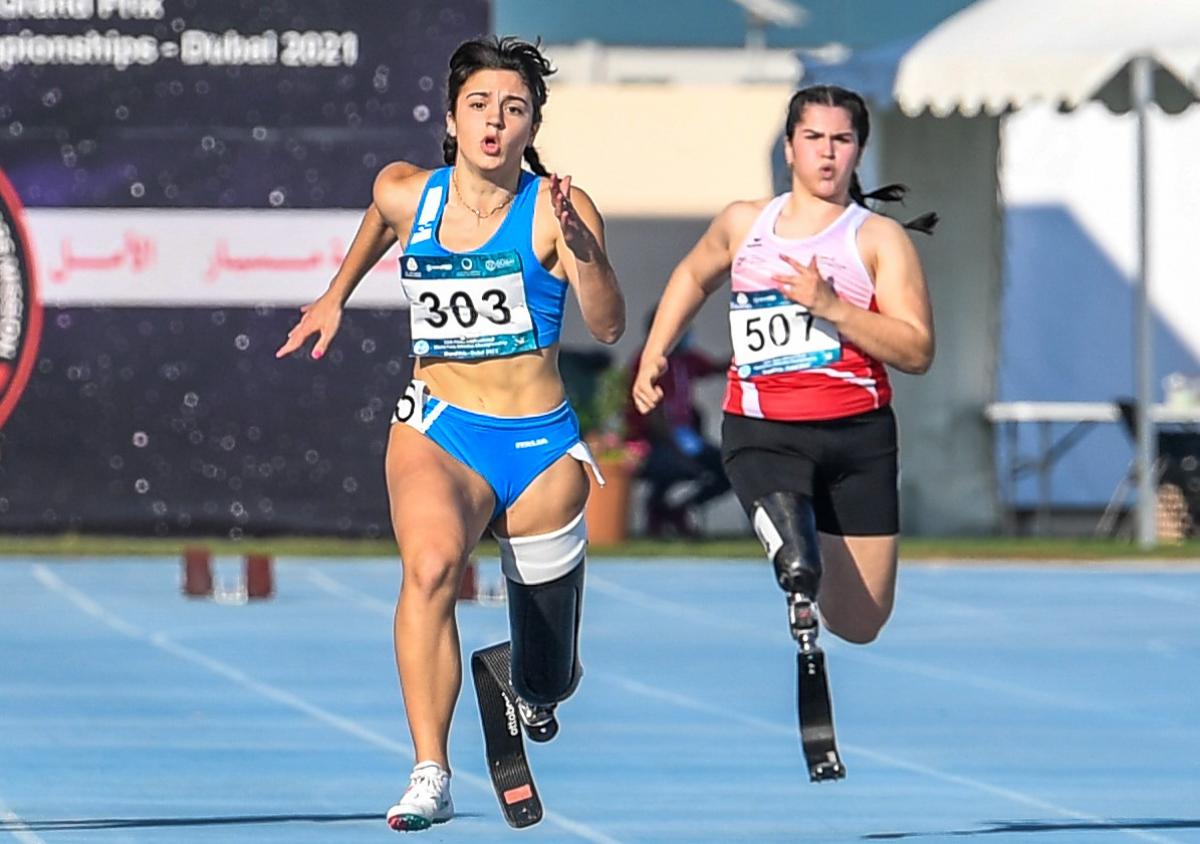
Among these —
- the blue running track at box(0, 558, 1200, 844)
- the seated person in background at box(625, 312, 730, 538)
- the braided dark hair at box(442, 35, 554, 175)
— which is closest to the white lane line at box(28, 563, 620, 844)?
the blue running track at box(0, 558, 1200, 844)

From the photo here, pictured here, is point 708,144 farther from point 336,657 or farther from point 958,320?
point 336,657

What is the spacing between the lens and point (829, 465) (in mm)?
8641

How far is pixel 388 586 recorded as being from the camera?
17.4 meters

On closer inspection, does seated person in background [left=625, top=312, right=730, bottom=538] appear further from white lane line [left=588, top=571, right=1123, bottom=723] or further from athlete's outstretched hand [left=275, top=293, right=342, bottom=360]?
athlete's outstretched hand [left=275, top=293, right=342, bottom=360]

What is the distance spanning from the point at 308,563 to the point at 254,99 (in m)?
3.53

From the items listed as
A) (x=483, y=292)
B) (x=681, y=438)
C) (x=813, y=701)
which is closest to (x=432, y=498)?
(x=483, y=292)

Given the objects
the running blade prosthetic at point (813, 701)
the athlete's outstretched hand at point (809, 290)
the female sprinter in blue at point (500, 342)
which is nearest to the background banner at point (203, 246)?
the running blade prosthetic at point (813, 701)

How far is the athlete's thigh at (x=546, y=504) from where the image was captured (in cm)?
748

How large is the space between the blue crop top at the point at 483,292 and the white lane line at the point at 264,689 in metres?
1.39

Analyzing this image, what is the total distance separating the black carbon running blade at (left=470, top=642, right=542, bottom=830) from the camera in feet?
24.5

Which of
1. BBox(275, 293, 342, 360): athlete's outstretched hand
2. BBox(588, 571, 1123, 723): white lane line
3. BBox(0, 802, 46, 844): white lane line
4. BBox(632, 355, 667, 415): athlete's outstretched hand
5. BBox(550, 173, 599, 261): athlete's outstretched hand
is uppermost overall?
BBox(550, 173, 599, 261): athlete's outstretched hand

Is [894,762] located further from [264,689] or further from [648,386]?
[264,689]

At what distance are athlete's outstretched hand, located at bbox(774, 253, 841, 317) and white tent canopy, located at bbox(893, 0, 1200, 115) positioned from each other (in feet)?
36.9

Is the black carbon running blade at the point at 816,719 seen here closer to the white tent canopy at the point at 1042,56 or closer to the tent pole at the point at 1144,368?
the white tent canopy at the point at 1042,56
